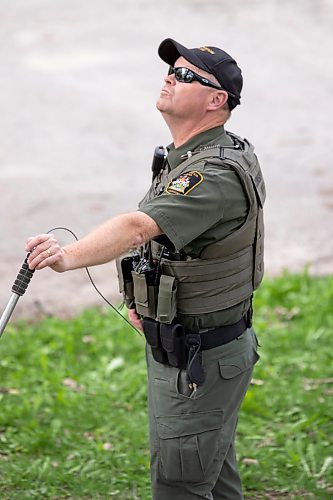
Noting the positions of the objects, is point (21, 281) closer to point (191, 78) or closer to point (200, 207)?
point (200, 207)

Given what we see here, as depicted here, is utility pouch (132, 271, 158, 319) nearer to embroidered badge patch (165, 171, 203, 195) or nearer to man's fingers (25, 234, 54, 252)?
embroidered badge patch (165, 171, 203, 195)

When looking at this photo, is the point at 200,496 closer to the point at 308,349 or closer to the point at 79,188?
the point at 308,349

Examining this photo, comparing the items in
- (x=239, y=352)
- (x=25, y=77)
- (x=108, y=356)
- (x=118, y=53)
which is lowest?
(x=239, y=352)

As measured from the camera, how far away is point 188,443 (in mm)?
4000

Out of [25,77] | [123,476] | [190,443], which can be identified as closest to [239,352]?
[190,443]

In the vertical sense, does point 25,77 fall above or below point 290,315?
above

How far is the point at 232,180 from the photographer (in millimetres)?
3799

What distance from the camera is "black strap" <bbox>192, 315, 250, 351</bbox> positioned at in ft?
13.2

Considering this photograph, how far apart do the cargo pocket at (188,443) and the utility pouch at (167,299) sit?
1.32 ft

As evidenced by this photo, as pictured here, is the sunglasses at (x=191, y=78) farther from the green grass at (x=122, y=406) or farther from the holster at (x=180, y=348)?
the green grass at (x=122, y=406)

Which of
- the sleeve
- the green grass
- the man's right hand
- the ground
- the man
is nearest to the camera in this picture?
the man's right hand

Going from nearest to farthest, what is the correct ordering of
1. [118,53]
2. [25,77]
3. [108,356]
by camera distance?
1. [108,356]
2. [25,77]
3. [118,53]

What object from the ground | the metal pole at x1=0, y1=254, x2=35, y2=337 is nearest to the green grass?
the ground

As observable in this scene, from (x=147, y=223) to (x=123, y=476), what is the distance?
6.23 ft
